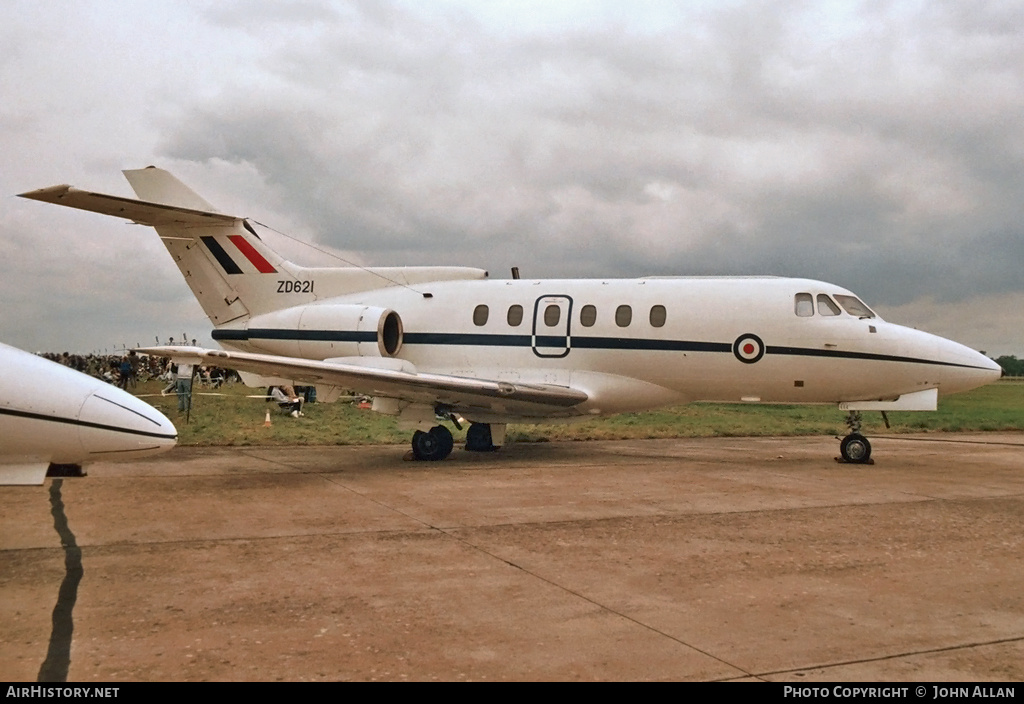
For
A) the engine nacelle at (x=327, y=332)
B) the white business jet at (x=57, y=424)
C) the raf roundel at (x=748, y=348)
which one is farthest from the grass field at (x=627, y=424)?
the white business jet at (x=57, y=424)

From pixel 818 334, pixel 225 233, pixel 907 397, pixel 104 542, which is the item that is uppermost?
pixel 225 233

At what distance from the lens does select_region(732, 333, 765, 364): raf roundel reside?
1348 centimetres

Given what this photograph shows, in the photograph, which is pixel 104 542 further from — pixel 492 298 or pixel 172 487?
pixel 492 298

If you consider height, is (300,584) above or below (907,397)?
below

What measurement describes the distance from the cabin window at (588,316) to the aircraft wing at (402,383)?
1162 mm

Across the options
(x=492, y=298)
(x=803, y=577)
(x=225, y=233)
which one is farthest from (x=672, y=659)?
(x=225, y=233)

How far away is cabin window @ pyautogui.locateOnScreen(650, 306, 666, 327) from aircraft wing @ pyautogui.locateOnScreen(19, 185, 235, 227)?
26.5 ft

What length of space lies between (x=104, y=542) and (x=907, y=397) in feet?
37.1

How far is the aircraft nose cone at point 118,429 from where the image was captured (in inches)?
247

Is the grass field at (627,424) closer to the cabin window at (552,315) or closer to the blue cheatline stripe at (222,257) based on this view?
the blue cheatline stripe at (222,257)

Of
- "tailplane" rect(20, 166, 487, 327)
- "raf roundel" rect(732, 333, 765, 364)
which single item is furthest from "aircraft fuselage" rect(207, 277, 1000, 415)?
"tailplane" rect(20, 166, 487, 327)

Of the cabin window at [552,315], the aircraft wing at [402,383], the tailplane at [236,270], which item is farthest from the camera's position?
the tailplane at [236,270]

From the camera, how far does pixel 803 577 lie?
20.2 feet
